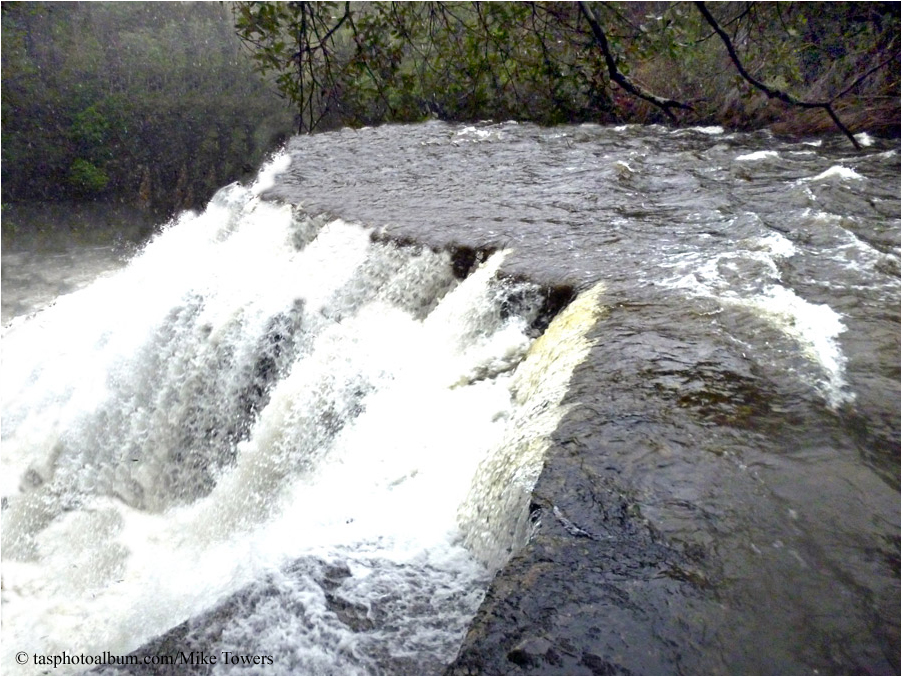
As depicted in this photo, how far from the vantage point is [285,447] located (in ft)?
14.9

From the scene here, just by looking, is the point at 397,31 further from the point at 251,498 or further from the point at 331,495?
the point at 251,498

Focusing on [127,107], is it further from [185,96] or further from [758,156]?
[758,156]

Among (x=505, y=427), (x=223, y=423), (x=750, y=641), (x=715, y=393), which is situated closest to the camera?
(x=750, y=641)

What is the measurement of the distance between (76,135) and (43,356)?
14.5 m

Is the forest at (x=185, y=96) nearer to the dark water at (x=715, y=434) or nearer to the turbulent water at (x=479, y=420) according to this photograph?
the turbulent water at (x=479, y=420)

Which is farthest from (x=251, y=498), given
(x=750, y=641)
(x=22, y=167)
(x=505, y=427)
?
(x=22, y=167)

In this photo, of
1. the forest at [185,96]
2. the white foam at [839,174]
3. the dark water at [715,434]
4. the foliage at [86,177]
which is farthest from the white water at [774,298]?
the foliage at [86,177]

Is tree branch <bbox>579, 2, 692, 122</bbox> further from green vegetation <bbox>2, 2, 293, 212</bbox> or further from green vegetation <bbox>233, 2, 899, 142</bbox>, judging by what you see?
green vegetation <bbox>2, 2, 293, 212</bbox>

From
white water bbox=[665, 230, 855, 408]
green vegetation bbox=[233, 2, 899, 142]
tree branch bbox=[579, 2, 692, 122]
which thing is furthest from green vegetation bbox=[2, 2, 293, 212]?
tree branch bbox=[579, 2, 692, 122]

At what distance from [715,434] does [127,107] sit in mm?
21515

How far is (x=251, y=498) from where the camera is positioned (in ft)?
14.7

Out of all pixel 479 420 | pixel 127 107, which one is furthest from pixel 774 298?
pixel 127 107

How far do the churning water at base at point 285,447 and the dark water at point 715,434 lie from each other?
→ 33 cm

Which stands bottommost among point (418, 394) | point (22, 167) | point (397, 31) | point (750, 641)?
point (22, 167)
